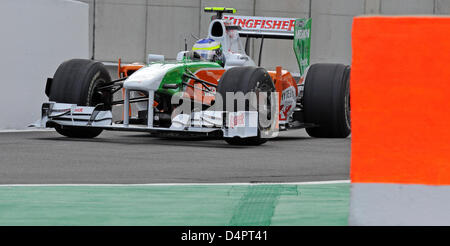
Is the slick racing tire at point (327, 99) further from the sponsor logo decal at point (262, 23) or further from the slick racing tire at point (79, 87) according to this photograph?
the slick racing tire at point (79, 87)

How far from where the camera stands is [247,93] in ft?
37.4

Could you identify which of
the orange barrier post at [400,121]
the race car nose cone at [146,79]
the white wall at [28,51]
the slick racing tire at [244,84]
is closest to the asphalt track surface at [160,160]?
the slick racing tire at [244,84]

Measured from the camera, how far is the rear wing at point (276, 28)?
14.6 metres

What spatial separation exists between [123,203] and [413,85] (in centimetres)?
235

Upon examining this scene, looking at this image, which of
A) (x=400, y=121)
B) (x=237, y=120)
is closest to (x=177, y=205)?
(x=400, y=121)

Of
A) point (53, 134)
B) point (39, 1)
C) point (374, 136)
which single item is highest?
point (39, 1)

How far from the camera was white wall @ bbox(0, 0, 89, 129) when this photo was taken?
1398 centimetres

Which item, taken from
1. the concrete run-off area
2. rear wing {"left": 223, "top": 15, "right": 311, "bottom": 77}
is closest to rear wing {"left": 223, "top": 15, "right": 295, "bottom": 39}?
rear wing {"left": 223, "top": 15, "right": 311, "bottom": 77}

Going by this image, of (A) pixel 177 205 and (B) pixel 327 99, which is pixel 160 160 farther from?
(B) pixel 327 99

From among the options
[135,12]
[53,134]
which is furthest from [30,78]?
[135,12]

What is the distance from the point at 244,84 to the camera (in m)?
11.5

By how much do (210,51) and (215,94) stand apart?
1.87 meters

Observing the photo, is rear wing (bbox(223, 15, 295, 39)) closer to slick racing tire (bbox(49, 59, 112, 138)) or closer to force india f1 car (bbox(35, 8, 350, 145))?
force india f1 car (bbox(35, 8, 350, 145))
